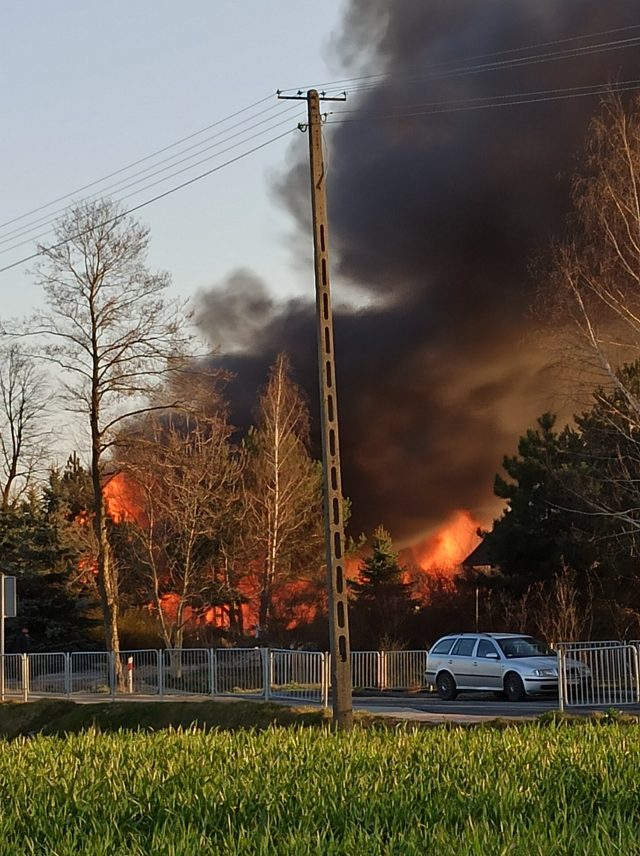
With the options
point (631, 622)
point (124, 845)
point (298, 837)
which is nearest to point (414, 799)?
point (298, 837)

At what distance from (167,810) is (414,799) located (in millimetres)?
1674

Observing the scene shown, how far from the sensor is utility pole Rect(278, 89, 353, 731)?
20578 mm

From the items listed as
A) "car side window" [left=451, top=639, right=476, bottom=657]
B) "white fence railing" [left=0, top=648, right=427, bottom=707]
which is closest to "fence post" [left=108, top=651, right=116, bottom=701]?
"white fence railing" [left=0, top=648, right=427, bottom=707]

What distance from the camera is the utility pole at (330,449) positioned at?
20578 mm

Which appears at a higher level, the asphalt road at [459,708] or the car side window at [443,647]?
the car side window at [443,647]

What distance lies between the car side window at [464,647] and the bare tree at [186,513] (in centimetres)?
1212

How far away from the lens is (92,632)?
61750mm

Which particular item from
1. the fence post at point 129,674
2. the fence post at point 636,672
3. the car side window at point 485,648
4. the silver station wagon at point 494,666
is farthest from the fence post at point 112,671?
the fence post at point 636,672

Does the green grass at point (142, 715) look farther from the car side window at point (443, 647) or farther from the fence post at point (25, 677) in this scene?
the car side window at point (443, 647)

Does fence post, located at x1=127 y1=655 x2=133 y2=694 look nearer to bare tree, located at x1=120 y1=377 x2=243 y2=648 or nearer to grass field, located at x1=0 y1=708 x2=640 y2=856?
bare tree, located at x1=120 y1=377 x2=243 y2=648

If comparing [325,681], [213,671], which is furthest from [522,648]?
[213,671]

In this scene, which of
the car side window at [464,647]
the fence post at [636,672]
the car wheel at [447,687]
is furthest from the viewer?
the car wheel at [447,687]

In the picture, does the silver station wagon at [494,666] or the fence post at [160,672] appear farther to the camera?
the fence post at [160,672]

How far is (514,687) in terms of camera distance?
1204 inches
